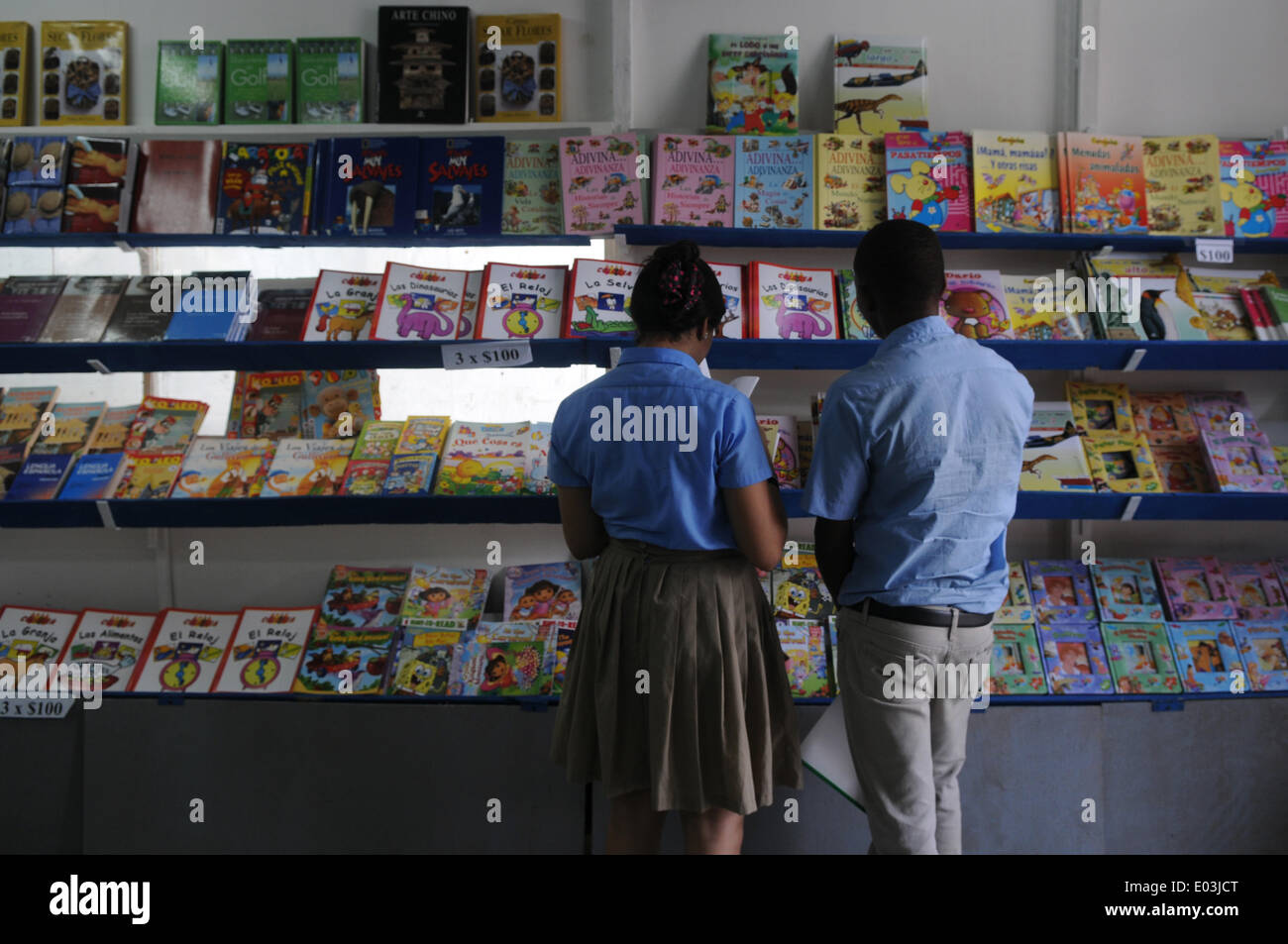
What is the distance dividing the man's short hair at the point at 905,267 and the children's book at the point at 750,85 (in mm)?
1391

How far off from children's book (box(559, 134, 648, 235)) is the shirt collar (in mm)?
1168

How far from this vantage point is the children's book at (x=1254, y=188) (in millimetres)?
3037

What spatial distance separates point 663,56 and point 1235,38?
1.92 meters

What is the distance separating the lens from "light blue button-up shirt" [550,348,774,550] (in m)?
1.87

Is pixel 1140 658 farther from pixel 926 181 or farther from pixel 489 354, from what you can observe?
pixel 489 354

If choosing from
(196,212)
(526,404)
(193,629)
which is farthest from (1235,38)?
(193,629)

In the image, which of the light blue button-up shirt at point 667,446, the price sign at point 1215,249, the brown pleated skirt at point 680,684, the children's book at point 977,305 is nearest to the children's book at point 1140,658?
the children's book at point 977,305

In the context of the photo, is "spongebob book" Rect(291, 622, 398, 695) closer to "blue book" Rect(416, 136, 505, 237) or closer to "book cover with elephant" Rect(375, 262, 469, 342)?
"book cover with elephant" Rect(375, 262, 469, 342)

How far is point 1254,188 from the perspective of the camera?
3.05m

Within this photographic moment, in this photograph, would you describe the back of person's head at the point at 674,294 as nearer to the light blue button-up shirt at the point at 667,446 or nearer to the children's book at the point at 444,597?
the light blue button-up shirt at the point at 667,446

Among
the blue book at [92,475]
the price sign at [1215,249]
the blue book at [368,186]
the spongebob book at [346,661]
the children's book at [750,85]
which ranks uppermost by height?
the children's book at [750,85]

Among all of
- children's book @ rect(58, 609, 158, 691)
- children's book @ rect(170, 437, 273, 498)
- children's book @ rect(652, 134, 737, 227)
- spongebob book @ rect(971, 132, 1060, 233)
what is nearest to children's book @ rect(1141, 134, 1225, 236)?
spongebob book @ rect(971, 132, 1060, 233)

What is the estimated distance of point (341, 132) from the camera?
312cm

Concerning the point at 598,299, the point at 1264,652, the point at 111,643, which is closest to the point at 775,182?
the point at 598,299
